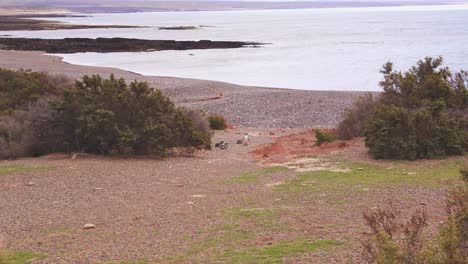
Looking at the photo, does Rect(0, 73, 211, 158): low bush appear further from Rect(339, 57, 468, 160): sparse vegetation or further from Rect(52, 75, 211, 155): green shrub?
Rect(339, 57, 468, 160): sparse vegetation

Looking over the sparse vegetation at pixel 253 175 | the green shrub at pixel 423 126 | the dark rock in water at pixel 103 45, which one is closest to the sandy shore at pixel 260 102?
the green shrub at pixel 423 126

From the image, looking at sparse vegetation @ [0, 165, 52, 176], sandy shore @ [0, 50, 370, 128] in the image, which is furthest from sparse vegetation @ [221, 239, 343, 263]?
sandy shore @ [0, 50, 370, 128]

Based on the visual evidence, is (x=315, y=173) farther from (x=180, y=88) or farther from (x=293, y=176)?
(x=180, y=88)

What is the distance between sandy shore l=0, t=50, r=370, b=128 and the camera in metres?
24.1

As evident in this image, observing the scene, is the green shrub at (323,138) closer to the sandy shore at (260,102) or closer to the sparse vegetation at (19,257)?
the sandy shore at (260,102)

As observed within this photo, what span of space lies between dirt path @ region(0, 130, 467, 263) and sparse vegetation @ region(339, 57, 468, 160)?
569 mm

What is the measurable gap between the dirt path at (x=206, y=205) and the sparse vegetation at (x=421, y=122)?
57 cm

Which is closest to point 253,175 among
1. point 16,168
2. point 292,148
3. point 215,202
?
point 215,202

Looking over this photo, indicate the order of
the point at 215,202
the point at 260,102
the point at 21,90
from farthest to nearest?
the point at 260,102 < the point at 21,90 < the point at 215,202

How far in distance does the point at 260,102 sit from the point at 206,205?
58.5 feet

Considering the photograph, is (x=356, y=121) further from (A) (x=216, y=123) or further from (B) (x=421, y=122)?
(A) (x=216, y=123)

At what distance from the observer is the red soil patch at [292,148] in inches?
588

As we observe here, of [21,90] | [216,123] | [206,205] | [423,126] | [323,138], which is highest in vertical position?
[21,90]

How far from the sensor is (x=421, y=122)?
45.2 feet
